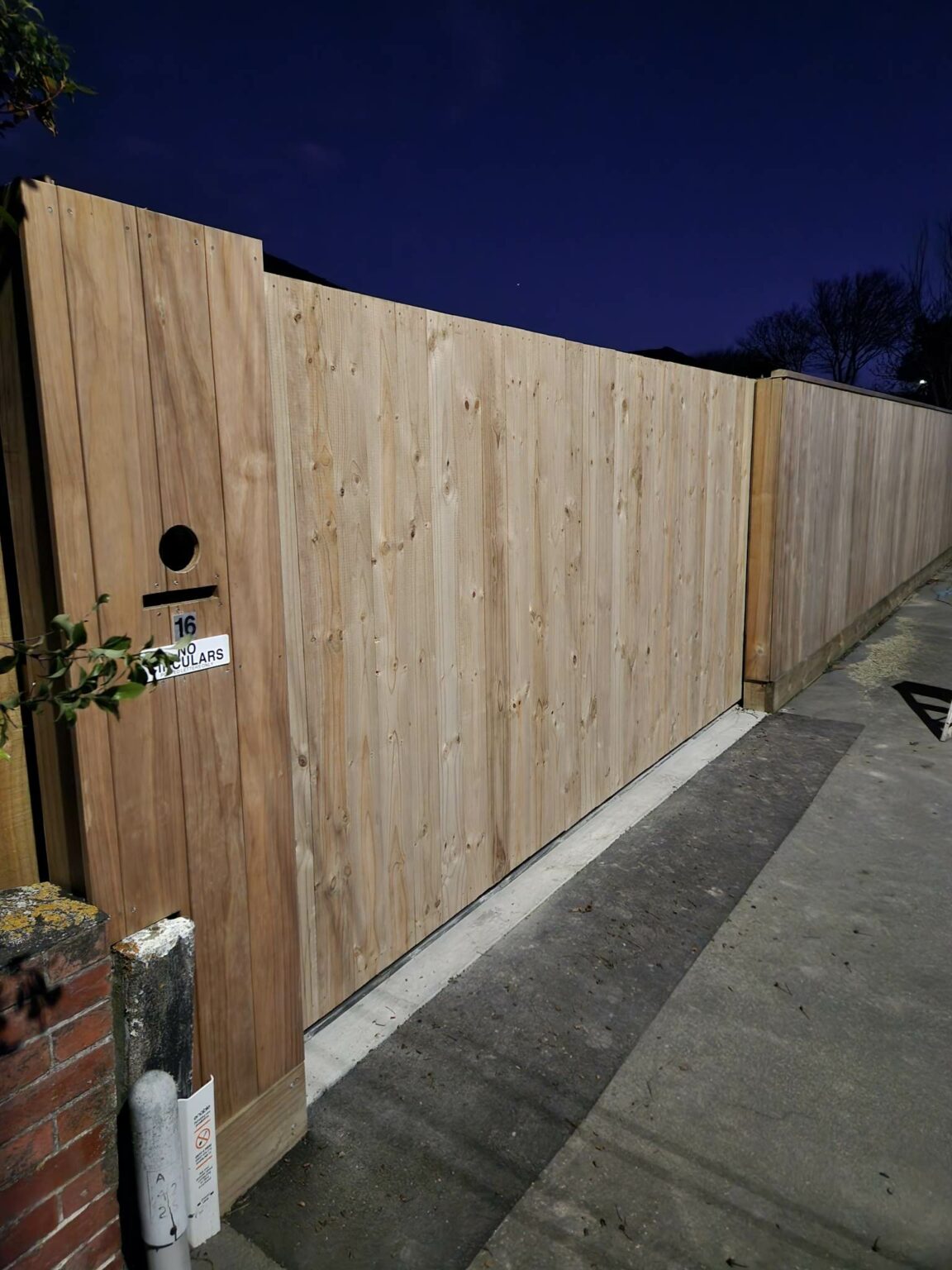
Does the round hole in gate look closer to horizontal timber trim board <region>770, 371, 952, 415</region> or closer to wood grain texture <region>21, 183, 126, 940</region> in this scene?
wood grain texture <region>21, 183, 126, 940</region>

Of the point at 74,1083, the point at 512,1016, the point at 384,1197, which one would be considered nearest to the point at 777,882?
the point at 512,1016

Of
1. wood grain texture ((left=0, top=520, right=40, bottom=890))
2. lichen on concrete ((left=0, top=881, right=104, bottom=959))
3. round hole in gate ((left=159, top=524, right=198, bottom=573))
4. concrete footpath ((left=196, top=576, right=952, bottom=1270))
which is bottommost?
concrete footpath ((left=196, top=576, right=952, bottom=1270))

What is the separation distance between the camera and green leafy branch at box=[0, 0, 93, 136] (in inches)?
50.1

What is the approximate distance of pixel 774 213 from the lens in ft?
221

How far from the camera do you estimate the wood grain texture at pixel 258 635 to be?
168cm

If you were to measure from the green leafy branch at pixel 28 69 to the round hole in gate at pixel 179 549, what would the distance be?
0.70 meters

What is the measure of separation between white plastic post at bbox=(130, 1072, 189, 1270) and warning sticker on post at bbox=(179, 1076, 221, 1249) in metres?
0.05

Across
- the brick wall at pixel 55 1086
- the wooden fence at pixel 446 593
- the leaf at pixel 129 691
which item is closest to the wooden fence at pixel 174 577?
the brick wall at pixel 55 1086

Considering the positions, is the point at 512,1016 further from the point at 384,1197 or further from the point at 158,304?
the point at 158,304

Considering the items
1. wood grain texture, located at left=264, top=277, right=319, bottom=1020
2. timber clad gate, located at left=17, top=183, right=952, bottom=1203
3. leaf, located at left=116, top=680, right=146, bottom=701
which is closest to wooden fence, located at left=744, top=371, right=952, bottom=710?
timber clad gate, located at left=17, top=183, right=952, bottom=1203

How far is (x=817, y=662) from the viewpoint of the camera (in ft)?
22.5

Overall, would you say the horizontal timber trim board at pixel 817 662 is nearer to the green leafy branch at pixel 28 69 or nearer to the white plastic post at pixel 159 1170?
the white plastic post at pixel 159 1170

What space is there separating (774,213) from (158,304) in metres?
78.0

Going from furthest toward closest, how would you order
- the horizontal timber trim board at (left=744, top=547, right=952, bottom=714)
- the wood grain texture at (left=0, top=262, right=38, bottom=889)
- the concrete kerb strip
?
the horizontal timber trim board at (left=744, top=547, right=952, bottom=714) < the concrete kerb strip < the wood grain texture at (left=0, top=262, right=38, bottom=889)
